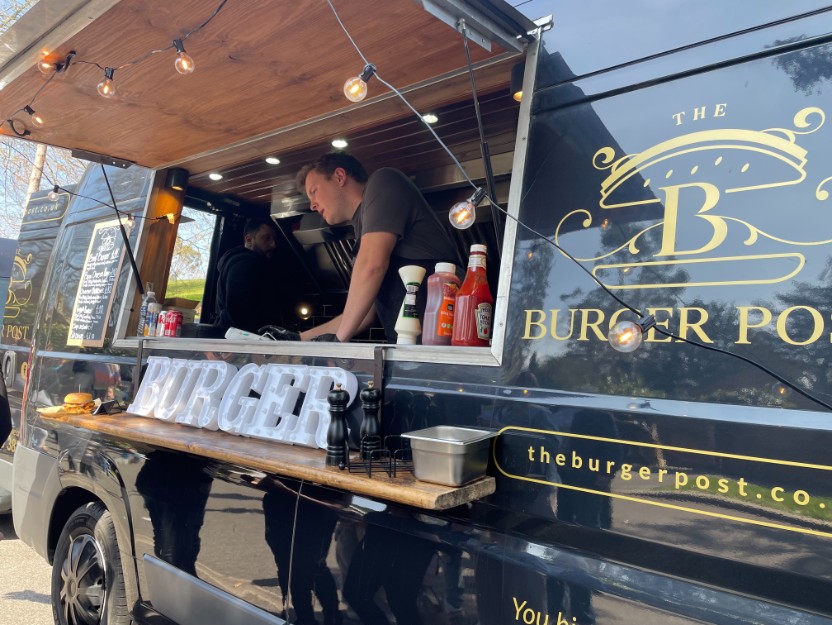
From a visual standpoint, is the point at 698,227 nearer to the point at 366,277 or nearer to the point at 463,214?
the point at 463,214

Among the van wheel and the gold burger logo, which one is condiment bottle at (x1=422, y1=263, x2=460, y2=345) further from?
the van wheel

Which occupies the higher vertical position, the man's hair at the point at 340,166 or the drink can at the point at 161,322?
the man's hair at the point at 340,166

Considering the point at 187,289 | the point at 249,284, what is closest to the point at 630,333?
the point at 249,284

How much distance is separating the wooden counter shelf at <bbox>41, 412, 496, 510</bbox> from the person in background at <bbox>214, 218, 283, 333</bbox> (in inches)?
61.8

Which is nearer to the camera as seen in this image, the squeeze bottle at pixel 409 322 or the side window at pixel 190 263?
the squeeze bottle at pixel 409 322

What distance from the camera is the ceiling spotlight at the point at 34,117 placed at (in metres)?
2.66

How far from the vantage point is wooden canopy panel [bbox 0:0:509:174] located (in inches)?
73.8

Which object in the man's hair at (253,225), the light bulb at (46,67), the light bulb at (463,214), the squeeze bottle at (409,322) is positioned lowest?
the squeeze bottle at (409,322)

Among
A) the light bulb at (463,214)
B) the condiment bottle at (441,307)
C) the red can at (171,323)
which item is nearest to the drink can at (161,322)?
the red can at (171,323)

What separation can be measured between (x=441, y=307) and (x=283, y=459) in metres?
0.73

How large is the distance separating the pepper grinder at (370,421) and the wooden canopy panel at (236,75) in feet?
3.89

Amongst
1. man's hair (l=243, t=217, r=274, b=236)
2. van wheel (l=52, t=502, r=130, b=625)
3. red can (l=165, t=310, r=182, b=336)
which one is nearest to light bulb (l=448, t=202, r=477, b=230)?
red can (l=165, t=310, r=182, b=336)

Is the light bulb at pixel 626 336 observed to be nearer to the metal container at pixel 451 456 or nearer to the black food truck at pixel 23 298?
the metal container at pixel 451 456

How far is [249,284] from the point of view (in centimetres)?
431
